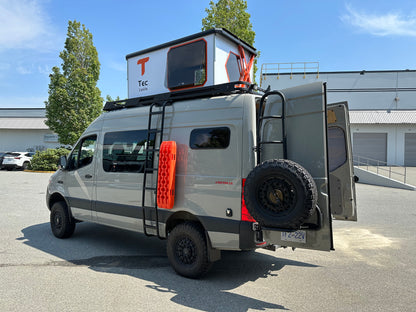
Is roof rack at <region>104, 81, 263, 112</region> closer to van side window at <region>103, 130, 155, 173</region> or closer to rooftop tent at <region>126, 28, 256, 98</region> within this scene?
van side window at <region>103, 130, 155, 173</region>

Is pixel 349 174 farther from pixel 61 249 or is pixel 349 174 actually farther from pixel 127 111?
pixel 61 249

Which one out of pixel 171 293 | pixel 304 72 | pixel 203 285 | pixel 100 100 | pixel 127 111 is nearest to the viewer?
pixel 171 293

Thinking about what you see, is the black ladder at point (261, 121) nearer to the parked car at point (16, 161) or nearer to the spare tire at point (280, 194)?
the spare tire at point (280, 194)

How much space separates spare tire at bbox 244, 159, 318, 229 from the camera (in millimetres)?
3395

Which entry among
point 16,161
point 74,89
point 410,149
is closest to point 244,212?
point 74,89

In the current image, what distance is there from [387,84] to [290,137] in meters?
34.3

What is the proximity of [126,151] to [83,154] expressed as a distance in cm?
129

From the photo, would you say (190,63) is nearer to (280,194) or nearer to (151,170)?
(151,170)

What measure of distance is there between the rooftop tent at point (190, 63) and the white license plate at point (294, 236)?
Answer: 115 inches

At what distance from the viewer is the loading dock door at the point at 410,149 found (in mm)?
26375

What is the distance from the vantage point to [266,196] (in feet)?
11.8

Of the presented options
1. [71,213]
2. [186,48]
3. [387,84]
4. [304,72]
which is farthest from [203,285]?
[387,84]

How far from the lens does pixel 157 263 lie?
499 cm

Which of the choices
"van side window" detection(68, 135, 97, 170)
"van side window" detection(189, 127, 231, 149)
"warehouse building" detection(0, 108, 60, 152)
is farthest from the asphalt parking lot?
"warehouse building" detection(0, 108, 60, 152)
